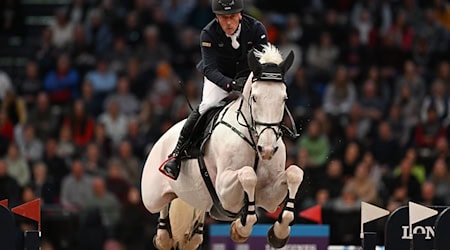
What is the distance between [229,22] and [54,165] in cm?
736

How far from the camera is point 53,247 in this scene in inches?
634

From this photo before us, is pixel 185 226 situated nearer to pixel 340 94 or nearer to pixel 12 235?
pixel 12 235

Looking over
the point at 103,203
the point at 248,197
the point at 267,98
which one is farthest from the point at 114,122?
the point at 267,98

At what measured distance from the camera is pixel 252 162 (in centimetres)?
1055

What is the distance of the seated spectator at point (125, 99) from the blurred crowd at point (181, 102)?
0.07 feet

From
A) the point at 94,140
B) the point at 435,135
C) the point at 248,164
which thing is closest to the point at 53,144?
the point at 94,140

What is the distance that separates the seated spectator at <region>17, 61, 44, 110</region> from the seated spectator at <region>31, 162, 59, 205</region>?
2.61 m

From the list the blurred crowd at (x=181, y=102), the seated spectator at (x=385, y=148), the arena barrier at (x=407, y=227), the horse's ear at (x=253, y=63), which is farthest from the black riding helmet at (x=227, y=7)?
the seated spectator at (x=385, y=148)

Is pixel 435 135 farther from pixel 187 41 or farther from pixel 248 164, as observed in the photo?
pixel 248 164

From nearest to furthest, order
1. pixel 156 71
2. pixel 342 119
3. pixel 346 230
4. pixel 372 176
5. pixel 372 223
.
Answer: pixel 372 223 → pixel 346 230 → pixel 372 176 → pixel 342 119 → pixel 156 71

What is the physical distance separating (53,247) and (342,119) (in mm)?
5032

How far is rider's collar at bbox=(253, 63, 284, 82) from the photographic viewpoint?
10.1 m

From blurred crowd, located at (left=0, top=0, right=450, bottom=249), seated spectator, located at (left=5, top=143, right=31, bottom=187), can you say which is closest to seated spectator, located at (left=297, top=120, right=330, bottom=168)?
blurred crowd, located at (left=0, top=0, right=450, bottom=249)

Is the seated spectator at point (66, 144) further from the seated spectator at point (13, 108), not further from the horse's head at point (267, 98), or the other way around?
the horse's head at point (267, 98)
